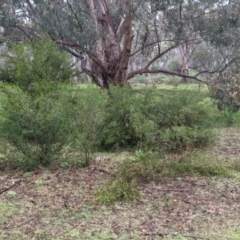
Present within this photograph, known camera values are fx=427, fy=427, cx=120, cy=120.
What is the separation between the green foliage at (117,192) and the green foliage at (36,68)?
2.55 metres

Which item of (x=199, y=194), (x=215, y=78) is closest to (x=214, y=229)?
(x=199, y=194)

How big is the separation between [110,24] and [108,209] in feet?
30.1

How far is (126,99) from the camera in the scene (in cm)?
870

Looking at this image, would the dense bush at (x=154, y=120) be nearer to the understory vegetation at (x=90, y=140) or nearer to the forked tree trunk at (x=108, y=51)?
the understory vegetation at (x=90, y=140)

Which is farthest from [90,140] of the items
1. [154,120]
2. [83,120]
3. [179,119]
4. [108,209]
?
[179,119]

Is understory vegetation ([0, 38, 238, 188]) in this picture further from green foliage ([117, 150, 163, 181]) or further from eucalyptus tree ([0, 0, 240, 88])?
eucalyptus tree ([0, 0, 240, 88])

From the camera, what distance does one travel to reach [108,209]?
5051mm

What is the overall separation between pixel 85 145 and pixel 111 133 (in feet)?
4.97

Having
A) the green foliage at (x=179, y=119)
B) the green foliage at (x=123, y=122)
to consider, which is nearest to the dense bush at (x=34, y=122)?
the green foliage at (x=123, y=122)

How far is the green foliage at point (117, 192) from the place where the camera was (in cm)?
528

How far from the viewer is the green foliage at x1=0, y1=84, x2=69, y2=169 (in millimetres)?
6348

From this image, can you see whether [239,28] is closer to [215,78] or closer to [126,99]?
[215,78]

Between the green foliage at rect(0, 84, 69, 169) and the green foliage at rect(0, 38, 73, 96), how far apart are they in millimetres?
904

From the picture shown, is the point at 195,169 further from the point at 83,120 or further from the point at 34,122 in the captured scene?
the point at 34,122
